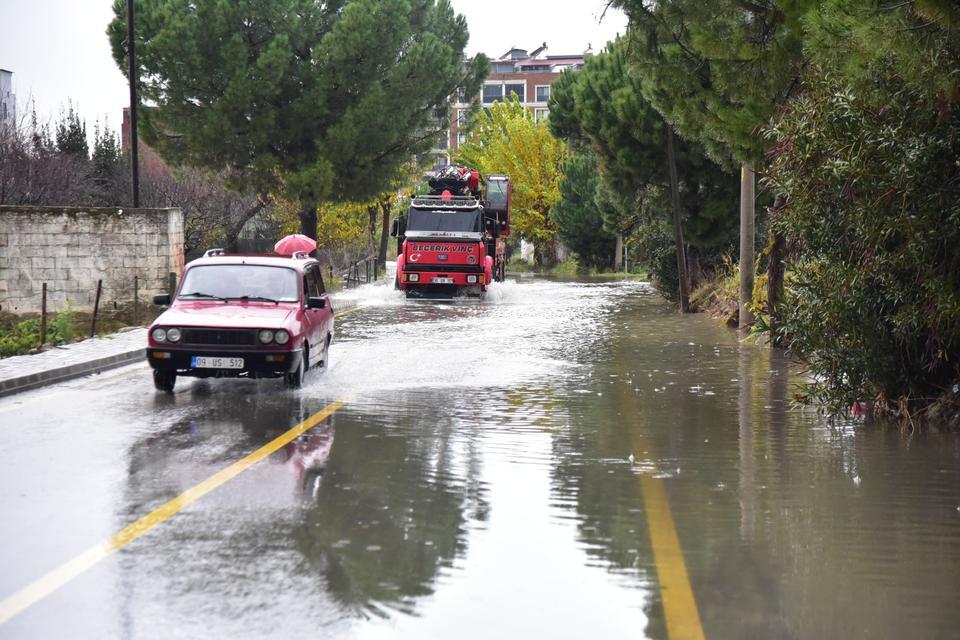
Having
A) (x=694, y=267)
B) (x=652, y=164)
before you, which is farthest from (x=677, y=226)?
(x=694, y=267)

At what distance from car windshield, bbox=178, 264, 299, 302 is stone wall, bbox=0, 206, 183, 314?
12.4m

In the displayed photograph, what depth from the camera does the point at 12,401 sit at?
44.4ft

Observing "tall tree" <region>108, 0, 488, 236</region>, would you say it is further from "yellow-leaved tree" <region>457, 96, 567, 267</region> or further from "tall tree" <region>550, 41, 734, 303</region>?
"yellow-leaved tree" <region>457, 96, 567, 267</region>

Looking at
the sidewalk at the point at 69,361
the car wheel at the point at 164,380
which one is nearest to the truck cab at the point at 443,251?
the sidewalk at the point at 69,361

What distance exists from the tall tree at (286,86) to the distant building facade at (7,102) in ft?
15.5

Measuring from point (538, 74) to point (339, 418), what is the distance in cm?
13458

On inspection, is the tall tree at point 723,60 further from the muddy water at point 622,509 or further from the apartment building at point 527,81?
the apartment building at point 527,81

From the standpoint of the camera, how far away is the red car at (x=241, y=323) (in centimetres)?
1367

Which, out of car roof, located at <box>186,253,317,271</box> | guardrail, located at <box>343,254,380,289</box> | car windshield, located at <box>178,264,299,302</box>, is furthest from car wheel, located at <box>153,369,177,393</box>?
guardrail, located at <box>343,254,380,289</box>

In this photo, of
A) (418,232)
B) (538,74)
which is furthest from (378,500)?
(538,74)

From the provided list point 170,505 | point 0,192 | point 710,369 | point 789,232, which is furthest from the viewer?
point 0,192

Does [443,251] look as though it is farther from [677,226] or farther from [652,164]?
[677,226]

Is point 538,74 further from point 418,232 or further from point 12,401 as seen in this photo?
point 12,401

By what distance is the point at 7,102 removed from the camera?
50906 millimetres
